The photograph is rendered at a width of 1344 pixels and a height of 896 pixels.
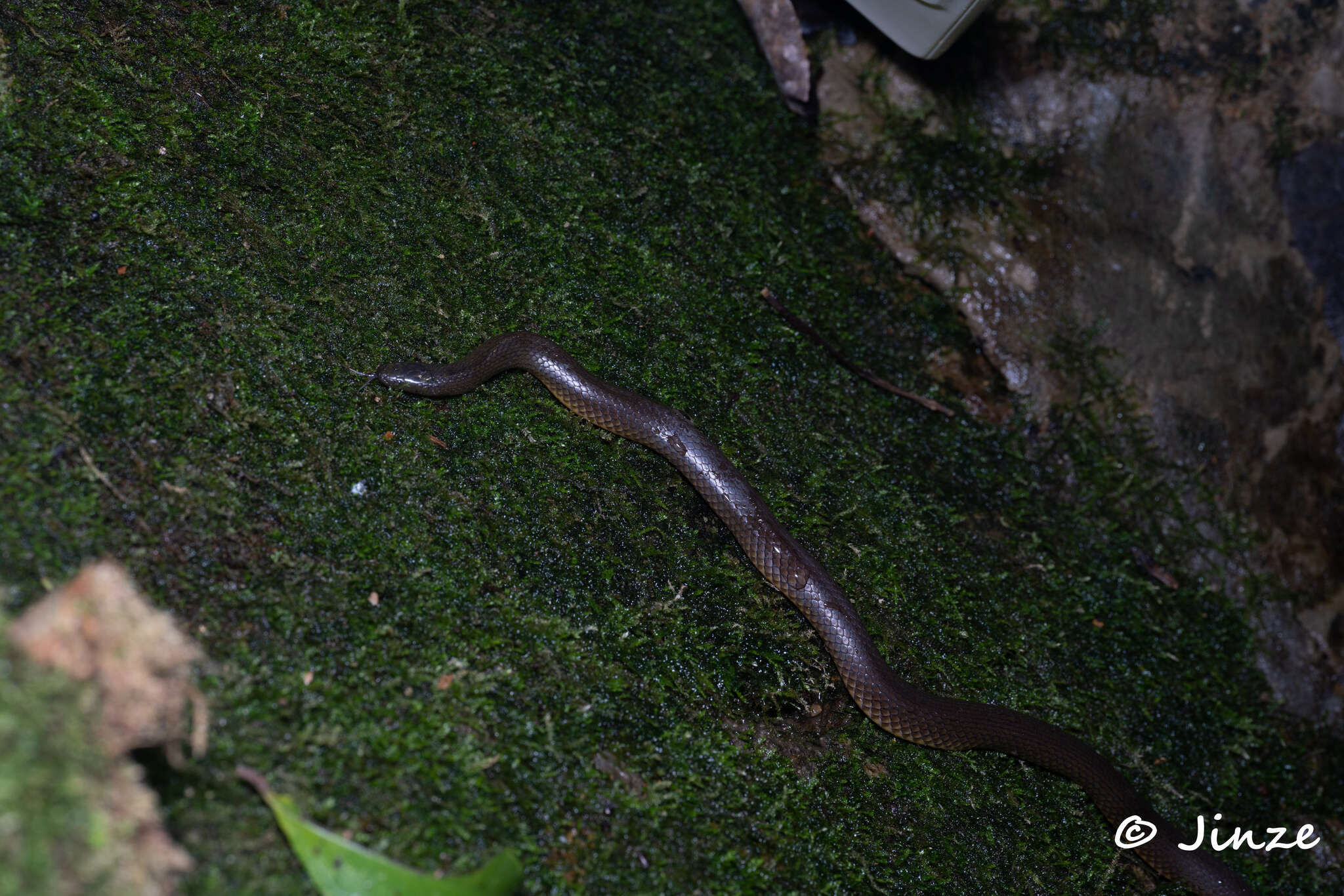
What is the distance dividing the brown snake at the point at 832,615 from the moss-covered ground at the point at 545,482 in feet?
0.31

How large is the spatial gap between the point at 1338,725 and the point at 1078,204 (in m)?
3.37

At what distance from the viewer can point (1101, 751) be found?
3895 mm

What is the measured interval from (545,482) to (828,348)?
5.65 ft

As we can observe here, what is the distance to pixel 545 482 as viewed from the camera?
348 cm

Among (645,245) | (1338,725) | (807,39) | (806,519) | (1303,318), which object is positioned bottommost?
(1338,725)

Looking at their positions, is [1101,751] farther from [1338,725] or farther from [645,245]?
[645,245]

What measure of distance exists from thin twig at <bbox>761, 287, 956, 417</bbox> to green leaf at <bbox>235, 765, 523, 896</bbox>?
116 inches

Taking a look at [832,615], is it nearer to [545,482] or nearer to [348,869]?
[545,482]

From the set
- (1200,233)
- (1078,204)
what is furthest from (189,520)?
(1200,233)

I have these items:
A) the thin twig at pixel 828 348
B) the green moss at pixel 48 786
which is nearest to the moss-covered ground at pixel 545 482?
the thin twig at pixel 828 348

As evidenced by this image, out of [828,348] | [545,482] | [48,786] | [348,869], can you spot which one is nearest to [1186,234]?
[828,348]

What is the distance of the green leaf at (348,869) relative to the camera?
7.79ft

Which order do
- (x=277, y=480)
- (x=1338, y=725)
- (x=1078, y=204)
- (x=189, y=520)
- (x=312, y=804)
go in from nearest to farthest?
(x=312, y=804) < (x=189, y=520) < (x=277, y=480) < (x=1338, y=725) < (x=1078, y=204)

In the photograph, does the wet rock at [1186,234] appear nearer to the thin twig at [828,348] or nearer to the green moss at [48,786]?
the thin twig at [828,348]
